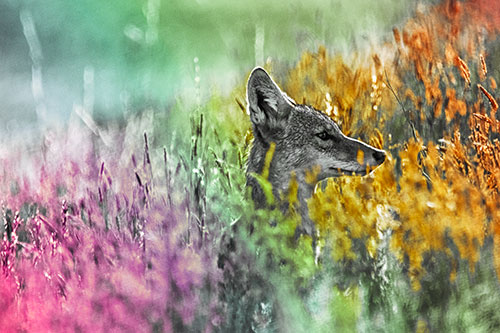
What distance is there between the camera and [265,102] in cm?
423

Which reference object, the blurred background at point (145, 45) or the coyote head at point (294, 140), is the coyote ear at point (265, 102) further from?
the blurred background at point (145, 45)

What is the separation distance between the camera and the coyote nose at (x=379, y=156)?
4.09 m

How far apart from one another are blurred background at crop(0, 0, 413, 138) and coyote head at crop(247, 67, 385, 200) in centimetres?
25

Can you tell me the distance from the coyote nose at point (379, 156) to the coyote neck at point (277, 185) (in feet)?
1.44

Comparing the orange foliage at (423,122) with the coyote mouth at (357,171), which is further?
the coyote mouth at (357,171)

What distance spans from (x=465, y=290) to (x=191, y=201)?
1.65m

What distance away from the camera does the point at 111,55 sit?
4453 mm

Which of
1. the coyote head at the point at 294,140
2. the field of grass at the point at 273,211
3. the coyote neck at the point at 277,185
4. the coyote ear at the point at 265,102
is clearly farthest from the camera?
the coyote neck at the point at 277,185

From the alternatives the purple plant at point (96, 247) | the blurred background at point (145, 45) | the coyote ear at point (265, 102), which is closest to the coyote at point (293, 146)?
the coyote ear at point (265, 102)

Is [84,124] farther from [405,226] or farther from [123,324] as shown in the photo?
[405,226]

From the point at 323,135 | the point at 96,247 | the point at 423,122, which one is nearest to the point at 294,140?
the point at 323,135

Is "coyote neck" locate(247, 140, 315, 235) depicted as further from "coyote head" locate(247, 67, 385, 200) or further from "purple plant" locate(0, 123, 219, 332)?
"purple plant" locate(0, 123, 219, 332)

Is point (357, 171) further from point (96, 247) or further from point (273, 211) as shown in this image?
point (96, 247)

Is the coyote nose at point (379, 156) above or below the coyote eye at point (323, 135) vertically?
below
